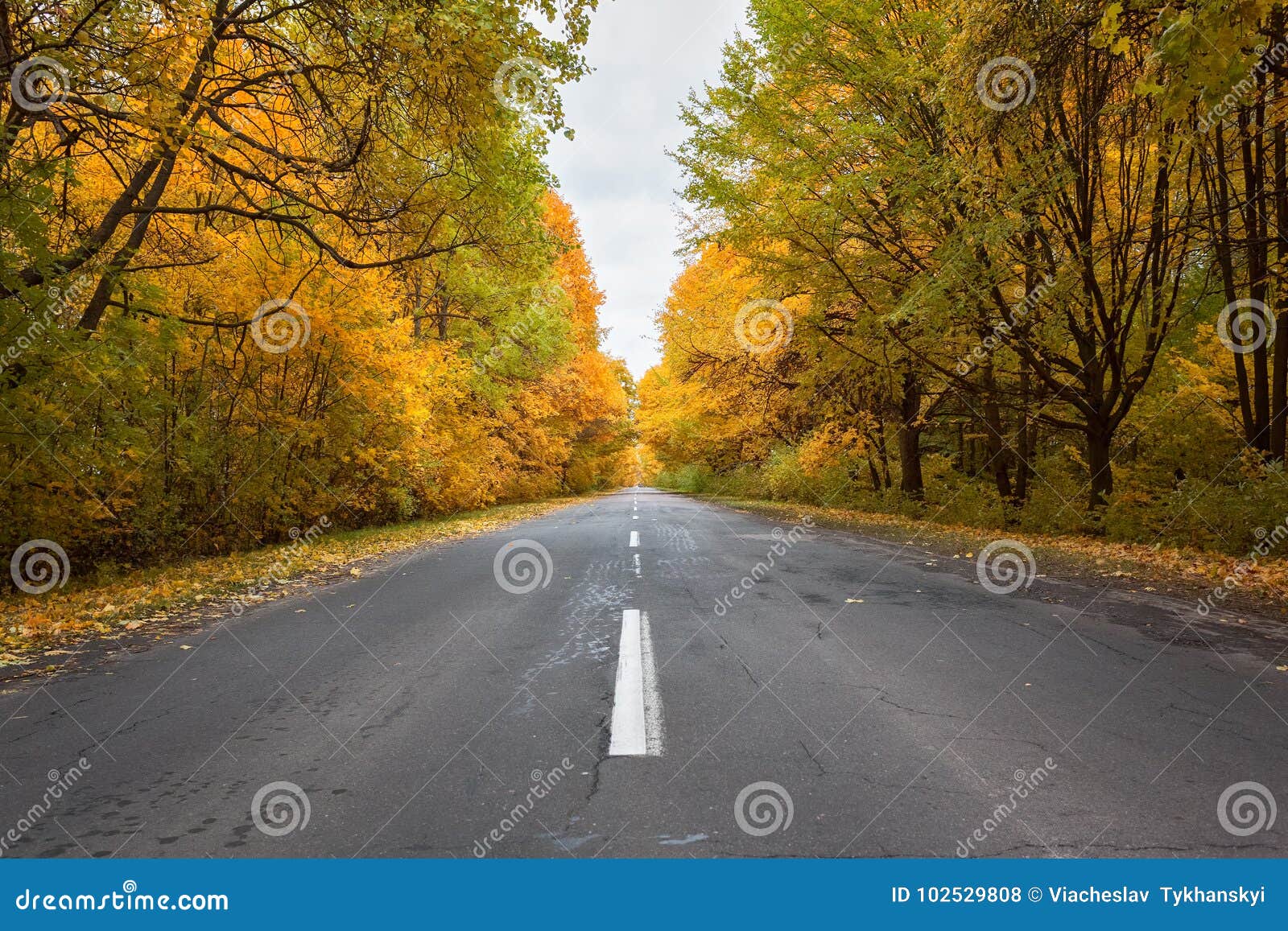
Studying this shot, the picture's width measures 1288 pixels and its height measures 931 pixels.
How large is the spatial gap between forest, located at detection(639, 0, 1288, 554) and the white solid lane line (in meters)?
7.38

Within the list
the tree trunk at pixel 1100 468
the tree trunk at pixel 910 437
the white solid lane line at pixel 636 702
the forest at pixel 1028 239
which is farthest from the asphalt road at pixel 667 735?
the tree trunk at pixel 910 437

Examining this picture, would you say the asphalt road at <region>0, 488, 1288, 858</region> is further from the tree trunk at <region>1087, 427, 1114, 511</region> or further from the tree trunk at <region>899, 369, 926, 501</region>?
the tree trunk at <region>899, 369, 926, 501</region>

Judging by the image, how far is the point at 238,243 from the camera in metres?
11.9

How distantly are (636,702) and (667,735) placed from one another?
0.52 m

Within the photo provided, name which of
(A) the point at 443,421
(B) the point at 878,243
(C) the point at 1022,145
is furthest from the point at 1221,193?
(A) the point at 443,421

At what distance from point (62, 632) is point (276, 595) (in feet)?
6.92

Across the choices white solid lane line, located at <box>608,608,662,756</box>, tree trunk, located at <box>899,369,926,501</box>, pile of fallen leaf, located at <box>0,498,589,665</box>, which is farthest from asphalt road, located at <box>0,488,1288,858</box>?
tree trunk, located at <box>899,369,926,501</box>

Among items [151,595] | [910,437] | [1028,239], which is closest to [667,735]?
[151,595]

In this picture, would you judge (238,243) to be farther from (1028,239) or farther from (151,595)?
(1028,239)

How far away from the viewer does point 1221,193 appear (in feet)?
37.4

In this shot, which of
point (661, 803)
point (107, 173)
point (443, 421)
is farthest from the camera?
point (443, 421)

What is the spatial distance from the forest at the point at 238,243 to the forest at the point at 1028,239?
5133mm

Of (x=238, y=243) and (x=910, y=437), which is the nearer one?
(x=238, y=243)

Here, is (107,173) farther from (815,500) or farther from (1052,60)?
(815,500)
